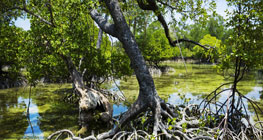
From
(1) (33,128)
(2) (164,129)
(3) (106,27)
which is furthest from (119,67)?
(2) (164,129)

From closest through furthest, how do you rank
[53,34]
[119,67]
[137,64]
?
[137,64] < [53,34] < [119,67]

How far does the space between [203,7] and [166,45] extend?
28121 mm

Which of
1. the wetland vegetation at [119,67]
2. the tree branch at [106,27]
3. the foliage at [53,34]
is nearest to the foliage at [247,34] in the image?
the wetland vegetation at [119,67]

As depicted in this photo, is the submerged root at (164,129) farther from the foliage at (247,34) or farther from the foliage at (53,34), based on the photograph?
the foliage at (53,34)

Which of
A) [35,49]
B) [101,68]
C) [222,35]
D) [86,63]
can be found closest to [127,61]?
[101,68]

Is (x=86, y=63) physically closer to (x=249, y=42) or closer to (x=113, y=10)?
(x=113, y=10)

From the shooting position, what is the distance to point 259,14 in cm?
491

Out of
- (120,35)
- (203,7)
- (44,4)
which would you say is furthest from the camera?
(44,4)

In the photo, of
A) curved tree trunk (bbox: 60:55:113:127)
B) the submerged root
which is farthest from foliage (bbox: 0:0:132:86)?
the submerged root

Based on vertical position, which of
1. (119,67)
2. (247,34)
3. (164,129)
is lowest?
(164,129)

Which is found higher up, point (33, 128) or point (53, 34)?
point (53, 34)

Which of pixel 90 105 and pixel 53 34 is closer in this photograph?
pixel 90 105

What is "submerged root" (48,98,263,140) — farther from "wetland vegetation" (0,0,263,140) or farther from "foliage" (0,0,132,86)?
"foliage" (0,0,132,86)

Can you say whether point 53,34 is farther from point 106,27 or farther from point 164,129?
point 164,129
